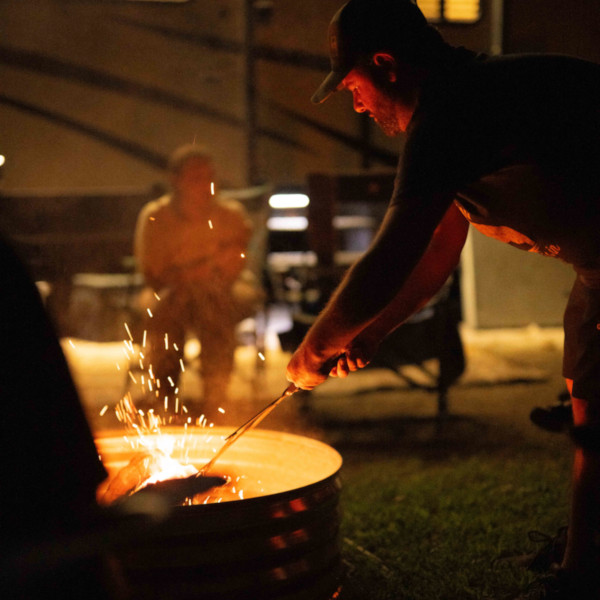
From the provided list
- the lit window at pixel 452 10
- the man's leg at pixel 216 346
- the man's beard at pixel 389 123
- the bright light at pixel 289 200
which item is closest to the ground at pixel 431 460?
the man's leg at pixel 216 346

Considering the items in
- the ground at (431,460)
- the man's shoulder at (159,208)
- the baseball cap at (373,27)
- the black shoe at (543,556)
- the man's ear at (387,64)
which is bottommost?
the ground at (431,460)

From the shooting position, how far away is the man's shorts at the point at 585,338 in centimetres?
259

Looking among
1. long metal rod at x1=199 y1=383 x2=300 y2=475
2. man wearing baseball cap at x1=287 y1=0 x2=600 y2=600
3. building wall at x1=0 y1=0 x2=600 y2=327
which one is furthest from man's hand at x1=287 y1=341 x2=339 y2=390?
building wall at x1=0 y1=0 x2=600 y2=327

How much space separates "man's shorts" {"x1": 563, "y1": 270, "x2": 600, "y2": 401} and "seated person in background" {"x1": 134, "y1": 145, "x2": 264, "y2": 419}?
338cm

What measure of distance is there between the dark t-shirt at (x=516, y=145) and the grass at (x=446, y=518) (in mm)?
1560

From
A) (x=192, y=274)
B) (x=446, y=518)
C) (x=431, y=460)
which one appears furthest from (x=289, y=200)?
(x=446, y=518)

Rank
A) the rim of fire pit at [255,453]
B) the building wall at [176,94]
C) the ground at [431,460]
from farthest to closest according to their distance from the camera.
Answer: the building wall at [176,94], the ground at [431,460], the rim of fire pit at [255,453]

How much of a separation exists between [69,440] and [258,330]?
5.39 metres

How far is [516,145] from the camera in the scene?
2.24m

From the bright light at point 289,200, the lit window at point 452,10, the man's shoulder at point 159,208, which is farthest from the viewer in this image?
the bright light at point 289,200

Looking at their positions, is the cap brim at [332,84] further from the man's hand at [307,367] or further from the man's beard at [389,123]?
the man's hand at [307,367]

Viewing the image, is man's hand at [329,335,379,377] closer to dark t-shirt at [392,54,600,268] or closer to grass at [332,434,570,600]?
dark t-shirt at [392,54,600,268]

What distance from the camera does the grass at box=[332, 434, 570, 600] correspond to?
129 inches

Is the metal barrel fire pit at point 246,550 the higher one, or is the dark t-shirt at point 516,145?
the dark t-shirt at point 516,145
